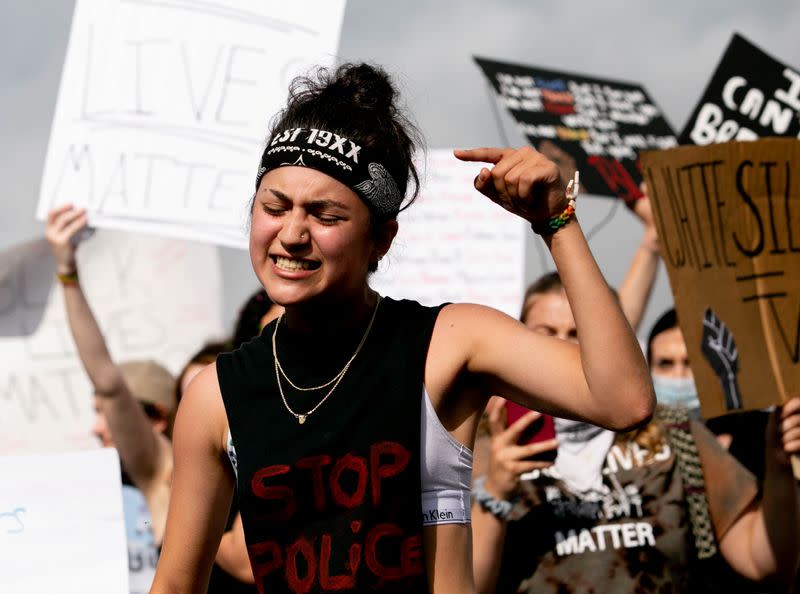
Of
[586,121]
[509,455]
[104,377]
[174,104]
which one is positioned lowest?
[509,455]

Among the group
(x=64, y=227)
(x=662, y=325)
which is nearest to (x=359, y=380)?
(x=64, y=227)

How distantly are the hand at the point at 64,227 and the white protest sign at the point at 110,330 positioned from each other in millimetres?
1826

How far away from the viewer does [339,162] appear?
6.88 ft

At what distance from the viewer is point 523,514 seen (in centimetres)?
326

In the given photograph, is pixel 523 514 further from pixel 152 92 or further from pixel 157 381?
pixel 157 381

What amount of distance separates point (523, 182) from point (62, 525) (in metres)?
1.10

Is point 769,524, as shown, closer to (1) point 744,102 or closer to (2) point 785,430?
(2) point 785,430

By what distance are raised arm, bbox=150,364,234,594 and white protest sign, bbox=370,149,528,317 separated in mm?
3363

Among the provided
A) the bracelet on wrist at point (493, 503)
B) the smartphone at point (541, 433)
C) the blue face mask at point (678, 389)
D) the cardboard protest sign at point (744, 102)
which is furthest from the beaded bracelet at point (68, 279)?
the cardboard protest sign at point (744, 102)

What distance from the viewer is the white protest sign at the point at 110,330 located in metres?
5.91

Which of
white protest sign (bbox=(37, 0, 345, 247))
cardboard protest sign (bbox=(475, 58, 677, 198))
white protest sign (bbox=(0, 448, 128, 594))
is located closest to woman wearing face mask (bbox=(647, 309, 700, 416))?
cardboard protest sign (bbox=(475, 58, 677, 198))

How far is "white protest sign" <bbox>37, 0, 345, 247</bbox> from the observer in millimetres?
3939

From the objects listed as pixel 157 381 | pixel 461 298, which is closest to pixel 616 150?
pixel 461 298

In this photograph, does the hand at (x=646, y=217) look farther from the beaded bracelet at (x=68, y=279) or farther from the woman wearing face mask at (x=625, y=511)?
the beaded bracelet at (x=68, y=279)
